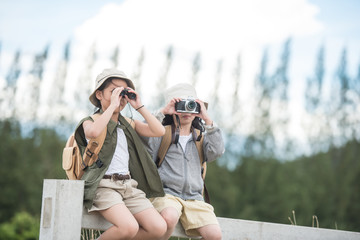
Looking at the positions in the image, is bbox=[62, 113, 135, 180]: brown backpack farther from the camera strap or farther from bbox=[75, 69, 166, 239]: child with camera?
the camera strap

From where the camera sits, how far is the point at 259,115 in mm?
25750

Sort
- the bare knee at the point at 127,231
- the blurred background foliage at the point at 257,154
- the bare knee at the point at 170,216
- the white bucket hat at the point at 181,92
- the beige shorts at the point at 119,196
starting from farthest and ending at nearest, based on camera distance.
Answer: the blurred background foliage at the point at 257,154 < the white bucket hat at the point at 181,92 < the bare knee at the point at 170,216 < the beige shorts at the point at 119,196 < the bare knee at the point at 127,231

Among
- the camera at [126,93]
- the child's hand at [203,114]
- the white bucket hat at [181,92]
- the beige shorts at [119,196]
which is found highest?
the white bucket hat at [181,92]

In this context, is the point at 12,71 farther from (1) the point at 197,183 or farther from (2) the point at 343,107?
(1) the point at 197,183

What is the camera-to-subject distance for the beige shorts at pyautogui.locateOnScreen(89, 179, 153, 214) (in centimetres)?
368

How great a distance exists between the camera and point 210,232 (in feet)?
13.4

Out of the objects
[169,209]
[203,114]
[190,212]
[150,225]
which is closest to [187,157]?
[203,114]

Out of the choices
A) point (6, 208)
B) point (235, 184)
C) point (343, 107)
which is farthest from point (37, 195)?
point (343, 107)

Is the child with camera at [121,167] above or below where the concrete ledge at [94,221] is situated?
above

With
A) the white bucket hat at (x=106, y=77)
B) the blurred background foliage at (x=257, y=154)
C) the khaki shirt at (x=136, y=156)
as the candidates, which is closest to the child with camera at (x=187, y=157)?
the khaki shirt at (x=136, y=156)

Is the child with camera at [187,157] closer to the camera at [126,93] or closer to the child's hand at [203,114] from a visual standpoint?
the child's hand at [203,114]

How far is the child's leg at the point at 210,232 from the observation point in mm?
4074

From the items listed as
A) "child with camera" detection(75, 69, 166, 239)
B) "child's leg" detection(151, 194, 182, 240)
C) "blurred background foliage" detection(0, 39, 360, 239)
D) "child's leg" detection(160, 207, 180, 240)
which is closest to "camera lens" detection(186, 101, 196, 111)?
"child with camera" detection(75, 69, 166, 239)

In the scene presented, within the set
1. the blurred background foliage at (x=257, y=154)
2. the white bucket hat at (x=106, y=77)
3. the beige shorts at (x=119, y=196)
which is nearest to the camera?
the beige shorts at (x=119, y=196)
